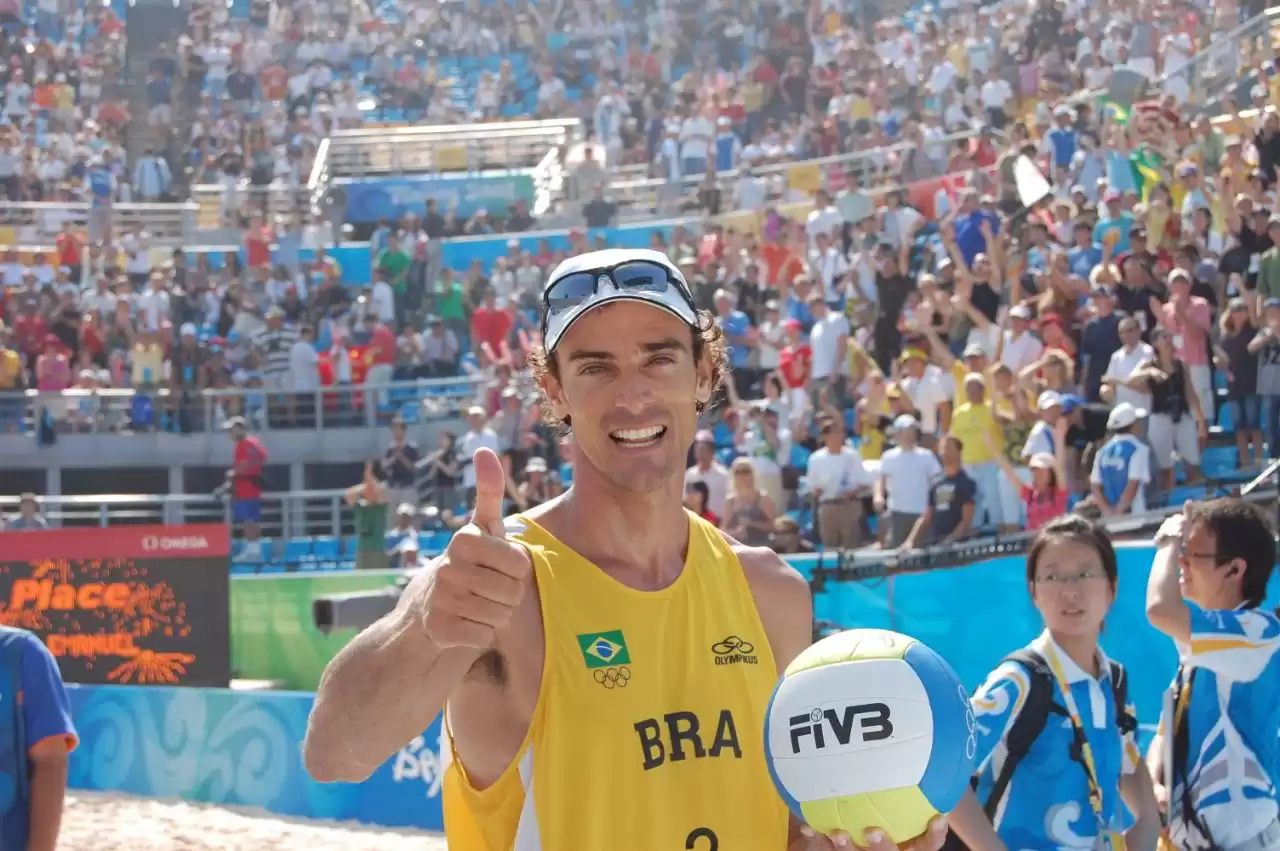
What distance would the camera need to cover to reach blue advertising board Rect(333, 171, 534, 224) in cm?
2136

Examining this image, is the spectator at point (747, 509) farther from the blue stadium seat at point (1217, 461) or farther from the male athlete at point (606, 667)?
the male athlete at point (606, 667)

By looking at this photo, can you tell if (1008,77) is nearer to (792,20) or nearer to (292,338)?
(792,20)

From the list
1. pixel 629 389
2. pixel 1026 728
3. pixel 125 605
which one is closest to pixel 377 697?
pixel 629 389

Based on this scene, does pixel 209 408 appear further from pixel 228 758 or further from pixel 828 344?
pixel 228 758

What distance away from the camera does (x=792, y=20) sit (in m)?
22.4

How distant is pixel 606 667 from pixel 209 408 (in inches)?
614

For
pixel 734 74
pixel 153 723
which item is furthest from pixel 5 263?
pixel 153 723

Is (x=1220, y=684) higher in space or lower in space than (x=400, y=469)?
lower

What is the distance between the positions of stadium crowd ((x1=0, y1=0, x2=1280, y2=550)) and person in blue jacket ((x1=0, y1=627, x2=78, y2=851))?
1.44 metres

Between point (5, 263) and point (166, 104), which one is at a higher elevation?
point (166, 104)

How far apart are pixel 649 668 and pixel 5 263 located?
1952 cm

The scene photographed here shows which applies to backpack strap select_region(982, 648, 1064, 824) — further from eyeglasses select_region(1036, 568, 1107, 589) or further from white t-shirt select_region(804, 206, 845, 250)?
white t-shirt select_region(804, 206, 845, 250)

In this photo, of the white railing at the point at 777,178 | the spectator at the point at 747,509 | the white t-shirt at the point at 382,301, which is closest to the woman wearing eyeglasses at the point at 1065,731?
the spectator at the point at 747,509

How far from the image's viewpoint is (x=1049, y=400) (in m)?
9.17
